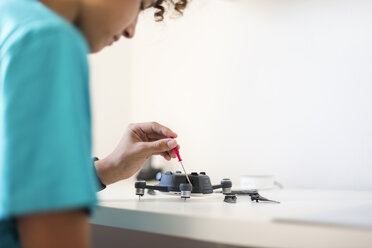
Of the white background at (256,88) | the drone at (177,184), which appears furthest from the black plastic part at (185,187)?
the white background at (256,88)

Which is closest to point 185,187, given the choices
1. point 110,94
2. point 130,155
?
point 130,155

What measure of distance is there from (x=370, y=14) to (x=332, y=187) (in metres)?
0.55

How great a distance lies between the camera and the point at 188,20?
186cm

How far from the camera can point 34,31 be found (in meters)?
0.49

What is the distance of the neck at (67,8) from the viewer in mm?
609

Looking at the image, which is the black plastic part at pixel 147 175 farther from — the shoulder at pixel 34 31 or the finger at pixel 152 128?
the shoulder at pixel 34 31

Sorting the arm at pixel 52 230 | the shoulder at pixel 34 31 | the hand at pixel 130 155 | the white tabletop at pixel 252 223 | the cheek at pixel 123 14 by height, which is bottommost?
the white tabletop at pixel 252 223

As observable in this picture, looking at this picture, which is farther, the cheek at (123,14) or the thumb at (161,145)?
the thumb at (161,145)

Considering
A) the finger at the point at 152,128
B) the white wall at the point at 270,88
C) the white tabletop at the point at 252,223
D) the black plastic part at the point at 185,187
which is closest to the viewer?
the white tabletop at the point at 252,223

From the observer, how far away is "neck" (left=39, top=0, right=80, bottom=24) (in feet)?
2.00

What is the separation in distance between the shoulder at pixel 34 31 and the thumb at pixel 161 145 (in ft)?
1.70

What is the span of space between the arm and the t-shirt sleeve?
0.01 meters

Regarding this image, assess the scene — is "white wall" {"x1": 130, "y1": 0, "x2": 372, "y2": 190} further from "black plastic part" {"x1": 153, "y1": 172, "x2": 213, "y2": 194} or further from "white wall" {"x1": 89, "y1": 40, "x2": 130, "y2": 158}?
"black plastic part" {"x1": 153, "y1": 172, "x2": 213, "y2": 194}

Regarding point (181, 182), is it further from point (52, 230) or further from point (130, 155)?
point (52, 230)
